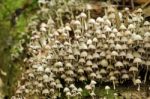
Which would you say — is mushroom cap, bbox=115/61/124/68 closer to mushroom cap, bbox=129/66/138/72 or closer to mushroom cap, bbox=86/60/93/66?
mushroom cap, bbox=129/66/138/72

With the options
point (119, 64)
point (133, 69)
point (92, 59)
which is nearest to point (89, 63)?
Answer: point (92, 59)

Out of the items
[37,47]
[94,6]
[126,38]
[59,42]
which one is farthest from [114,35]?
[94,6]

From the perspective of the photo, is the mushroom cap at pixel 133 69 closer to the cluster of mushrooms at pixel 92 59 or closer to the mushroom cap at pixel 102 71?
the cluster of mushrooms at pixel 92 59

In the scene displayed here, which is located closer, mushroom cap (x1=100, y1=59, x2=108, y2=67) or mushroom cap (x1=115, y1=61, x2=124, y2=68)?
mushroom cap (x1=115, y1=61, x2=124, y2=68)

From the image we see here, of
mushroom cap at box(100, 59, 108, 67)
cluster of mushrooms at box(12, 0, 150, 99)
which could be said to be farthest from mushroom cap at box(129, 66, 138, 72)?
mushroom cap at box(100, 59, 108, 67)

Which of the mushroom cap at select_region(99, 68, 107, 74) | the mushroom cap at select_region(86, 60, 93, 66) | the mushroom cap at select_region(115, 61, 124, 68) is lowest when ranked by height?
the mushroom cap at select_region(99, 68, 107, 74)

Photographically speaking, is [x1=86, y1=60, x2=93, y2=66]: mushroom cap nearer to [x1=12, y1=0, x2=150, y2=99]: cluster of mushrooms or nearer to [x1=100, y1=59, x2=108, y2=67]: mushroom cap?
[x1=12, y1=0, x2=150, y2=99]: cluster of mushrooms

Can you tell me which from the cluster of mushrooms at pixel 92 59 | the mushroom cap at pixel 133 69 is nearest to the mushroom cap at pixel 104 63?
the cluster of mushrooms at pixel 92 59

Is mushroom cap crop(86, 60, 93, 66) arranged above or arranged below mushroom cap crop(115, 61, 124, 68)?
above
